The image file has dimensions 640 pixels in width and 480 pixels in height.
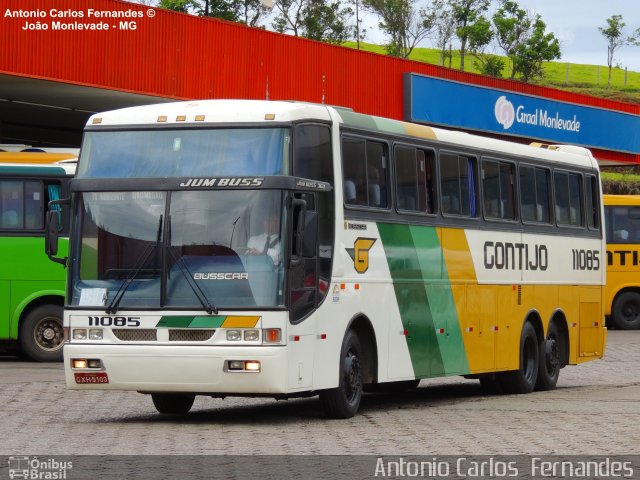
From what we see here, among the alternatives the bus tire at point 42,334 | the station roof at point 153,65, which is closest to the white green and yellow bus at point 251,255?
the bus tire at point 42,334

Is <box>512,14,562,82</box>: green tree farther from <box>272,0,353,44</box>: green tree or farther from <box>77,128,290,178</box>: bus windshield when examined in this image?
<box>77,128,290,178</box>: bus windshield

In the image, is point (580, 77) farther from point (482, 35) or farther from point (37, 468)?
point (37, 468)

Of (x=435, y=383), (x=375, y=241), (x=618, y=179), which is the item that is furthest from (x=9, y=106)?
(x=618, y=179)

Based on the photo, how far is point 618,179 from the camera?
82.1 meters

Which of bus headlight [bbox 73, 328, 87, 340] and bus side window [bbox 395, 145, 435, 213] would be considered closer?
bus headlight [bbox 73, 328, 87, 340]

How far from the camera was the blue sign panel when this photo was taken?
40938mm

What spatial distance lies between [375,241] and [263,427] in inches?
102

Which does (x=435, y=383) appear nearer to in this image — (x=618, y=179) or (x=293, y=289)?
(x=293, y=289)

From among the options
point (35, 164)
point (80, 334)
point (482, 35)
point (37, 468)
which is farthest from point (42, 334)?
point (482, 35)

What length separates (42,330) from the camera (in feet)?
76.3

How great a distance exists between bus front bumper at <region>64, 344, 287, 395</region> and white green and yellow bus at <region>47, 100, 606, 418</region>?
1cm

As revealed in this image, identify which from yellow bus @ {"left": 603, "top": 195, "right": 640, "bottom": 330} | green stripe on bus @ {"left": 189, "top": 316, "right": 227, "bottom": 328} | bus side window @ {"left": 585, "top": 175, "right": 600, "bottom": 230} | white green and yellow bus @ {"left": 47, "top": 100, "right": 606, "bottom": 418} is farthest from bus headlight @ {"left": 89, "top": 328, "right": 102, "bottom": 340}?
yellow bus @ {"left": 603, "top": 195, "right": 640, "bottom": 330}

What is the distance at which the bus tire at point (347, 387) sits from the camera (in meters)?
14.4

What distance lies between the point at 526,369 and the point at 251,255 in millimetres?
7160
